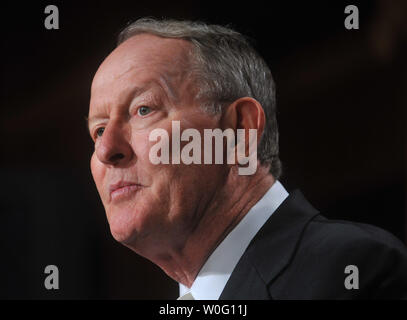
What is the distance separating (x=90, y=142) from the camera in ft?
5.44

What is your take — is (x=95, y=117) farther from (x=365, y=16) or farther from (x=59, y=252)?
(x=365, y=16)

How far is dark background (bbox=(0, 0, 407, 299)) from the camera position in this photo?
1539 millimetres

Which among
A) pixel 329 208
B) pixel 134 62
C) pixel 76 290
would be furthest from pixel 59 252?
pixel 329 208

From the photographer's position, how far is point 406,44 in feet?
5.12

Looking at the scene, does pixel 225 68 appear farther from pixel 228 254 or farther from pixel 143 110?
pixel 228 254

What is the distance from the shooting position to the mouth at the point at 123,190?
1.38 m

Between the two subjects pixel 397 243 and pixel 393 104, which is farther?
pixel 393 104

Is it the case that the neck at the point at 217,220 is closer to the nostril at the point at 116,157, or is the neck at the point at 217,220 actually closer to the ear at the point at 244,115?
the ear at the point at 244,115

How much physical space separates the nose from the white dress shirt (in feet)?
1.00

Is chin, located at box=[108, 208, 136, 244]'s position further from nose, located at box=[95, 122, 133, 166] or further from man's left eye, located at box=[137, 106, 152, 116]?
man's left eye, located at box=[137, 106, 152, 116]

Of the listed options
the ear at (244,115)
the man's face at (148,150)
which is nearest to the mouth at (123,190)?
the man's face at (148,150)

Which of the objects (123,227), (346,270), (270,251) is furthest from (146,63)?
(346,270)

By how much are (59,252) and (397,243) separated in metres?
0.88

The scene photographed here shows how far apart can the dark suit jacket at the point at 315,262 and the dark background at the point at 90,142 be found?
0.16 m
